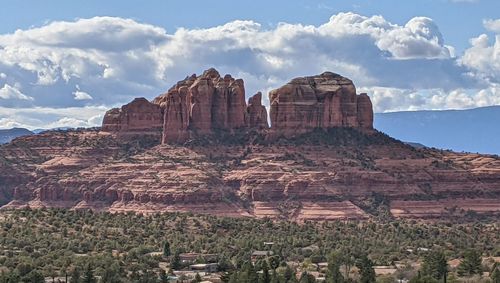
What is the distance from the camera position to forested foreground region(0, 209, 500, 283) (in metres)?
107

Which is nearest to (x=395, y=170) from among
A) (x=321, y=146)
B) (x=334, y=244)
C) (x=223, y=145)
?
(x=321, y=146)

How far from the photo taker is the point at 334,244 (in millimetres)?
144625

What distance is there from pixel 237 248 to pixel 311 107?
61.2 metres

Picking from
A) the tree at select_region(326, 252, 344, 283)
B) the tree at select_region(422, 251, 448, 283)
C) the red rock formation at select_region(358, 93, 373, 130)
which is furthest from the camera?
the red rock formation at select_region(358, 93, 373, 130)

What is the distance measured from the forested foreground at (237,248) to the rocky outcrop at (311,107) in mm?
31364

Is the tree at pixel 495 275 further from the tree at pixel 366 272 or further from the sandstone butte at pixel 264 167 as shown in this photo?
the sandstone butte at pixel 264 167

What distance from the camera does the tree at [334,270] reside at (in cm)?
10338

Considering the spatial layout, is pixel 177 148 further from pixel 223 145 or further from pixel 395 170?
pixel 395 170

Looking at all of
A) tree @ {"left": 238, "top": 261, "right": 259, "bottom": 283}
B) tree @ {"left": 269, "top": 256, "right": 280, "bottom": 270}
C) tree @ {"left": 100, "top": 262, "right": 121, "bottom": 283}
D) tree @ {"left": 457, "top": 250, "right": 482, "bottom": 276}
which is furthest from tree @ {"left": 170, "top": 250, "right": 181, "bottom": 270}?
tree @ {"left": 457, "top": 250, "right": 482, "bottom": 276}

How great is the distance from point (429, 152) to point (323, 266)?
76.4 metres

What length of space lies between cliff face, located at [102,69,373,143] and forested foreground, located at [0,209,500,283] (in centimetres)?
3135

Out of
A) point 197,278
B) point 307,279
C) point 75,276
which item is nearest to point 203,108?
point 197,278

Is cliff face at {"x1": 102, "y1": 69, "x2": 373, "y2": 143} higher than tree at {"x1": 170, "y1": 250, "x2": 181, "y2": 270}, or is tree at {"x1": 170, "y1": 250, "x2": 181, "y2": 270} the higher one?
cliff face at {"x1": 102, "y1": 69, "x2": 373, "y2": 143}

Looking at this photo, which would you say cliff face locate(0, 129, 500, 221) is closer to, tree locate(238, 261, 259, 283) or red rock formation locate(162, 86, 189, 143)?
red rock formation locate(162, 86, 189, 143)
